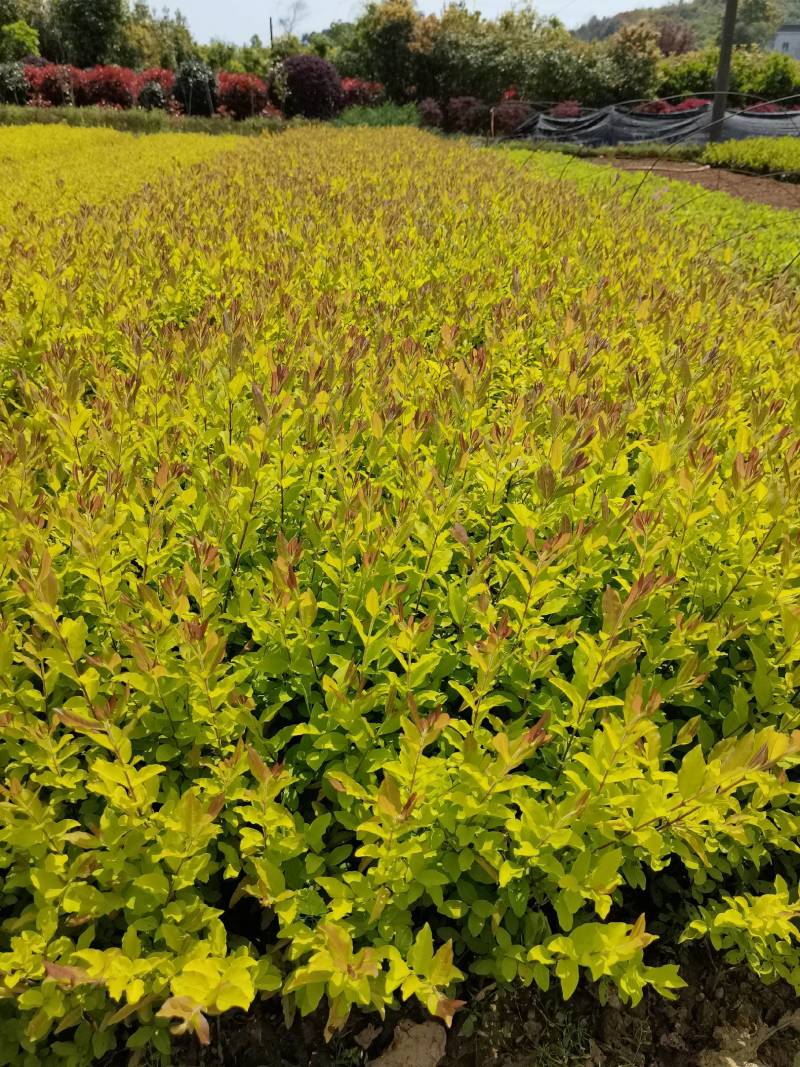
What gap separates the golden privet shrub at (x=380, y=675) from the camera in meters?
1.35

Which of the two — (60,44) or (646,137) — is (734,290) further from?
(60,44)

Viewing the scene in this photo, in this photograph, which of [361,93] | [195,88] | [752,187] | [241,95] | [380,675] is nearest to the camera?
[380,675]

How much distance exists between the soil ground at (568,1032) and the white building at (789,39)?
159847mm

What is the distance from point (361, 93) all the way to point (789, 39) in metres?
131

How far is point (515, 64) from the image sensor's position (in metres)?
33.7

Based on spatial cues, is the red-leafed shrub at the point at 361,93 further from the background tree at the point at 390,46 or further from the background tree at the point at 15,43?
the background tree at the point at 15,43

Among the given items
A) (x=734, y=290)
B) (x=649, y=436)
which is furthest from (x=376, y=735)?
(x=734, y=290)

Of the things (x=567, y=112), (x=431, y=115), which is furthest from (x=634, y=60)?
(x=431, y=115)

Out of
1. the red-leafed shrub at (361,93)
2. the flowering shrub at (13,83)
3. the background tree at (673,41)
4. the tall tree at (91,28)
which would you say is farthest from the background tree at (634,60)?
the background tree at (673,41)

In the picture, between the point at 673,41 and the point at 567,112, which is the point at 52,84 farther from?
the point at 673,41

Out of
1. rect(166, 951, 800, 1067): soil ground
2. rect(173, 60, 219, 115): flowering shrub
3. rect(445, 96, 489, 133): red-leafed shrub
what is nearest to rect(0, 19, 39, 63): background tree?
rect(173, 60, 219, 115): flowering shrub

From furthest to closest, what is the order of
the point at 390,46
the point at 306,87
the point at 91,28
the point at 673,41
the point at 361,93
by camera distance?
1. the point at 673,41
2. the point at 91,28
3. the point at 390,46
4. the point at 361,93
5. the point at 306,87

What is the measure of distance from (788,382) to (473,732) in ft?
7.02

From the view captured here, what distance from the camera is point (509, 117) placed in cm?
2925
